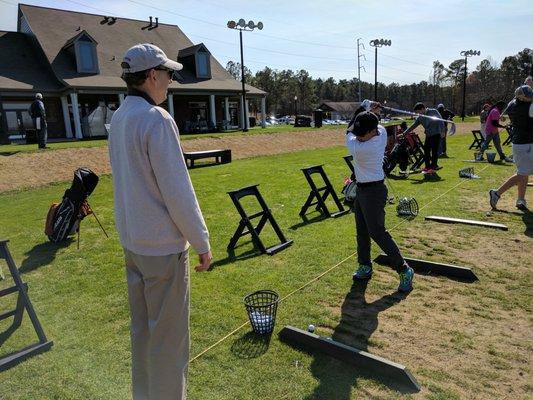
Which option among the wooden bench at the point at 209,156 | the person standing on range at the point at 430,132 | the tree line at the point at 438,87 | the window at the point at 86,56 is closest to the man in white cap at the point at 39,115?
the wooden bench at the point at 209,156

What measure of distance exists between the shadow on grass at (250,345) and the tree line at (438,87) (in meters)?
59.3

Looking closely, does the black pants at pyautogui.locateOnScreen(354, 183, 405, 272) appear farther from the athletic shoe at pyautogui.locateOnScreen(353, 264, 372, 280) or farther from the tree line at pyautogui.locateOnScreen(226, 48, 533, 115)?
the tree line at pyautogui.locateOnScreen(226, 48, 533, 115)

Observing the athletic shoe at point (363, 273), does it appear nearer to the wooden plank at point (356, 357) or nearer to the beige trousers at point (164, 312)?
the wooden plank at point (356, 357)

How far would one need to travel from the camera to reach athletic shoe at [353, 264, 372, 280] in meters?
4.93

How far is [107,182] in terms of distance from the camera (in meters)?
13.3

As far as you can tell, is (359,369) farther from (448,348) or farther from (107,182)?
(107,182)

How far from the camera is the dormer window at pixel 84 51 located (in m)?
25.5

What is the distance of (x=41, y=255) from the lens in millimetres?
6418

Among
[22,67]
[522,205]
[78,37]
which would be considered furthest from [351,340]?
[22,67]

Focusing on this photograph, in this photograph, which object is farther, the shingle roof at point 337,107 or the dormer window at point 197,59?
the shingle roof at point 337,107

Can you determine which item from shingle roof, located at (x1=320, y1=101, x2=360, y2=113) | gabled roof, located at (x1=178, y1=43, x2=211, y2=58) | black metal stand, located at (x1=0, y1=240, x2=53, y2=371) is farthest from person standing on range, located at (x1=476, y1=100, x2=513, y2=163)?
shingle roof, located at (x1=320, y1=101, x2=360, y2=113)

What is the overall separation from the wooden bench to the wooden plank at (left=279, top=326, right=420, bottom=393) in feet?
42.0

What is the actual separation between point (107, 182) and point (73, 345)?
10193 millimetres

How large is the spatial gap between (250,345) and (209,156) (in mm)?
13228
